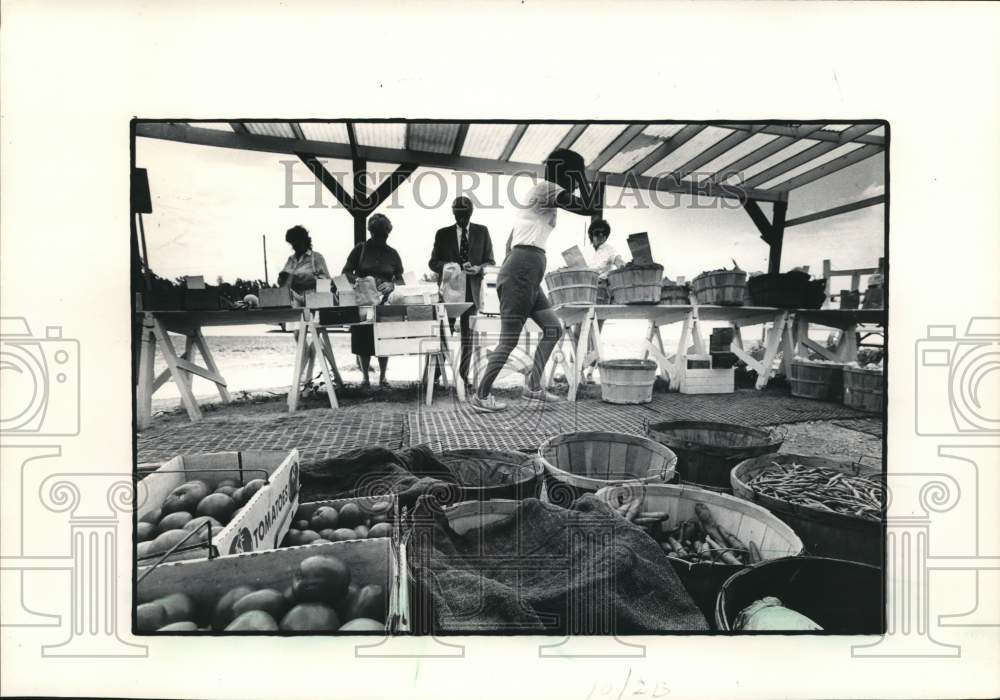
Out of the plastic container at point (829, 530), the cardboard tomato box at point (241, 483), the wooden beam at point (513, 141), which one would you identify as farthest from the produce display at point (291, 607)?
the wooden beam at point (513, 141)

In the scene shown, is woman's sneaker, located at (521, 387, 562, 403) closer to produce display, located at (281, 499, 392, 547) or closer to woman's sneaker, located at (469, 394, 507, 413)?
woman's sneaker, located at (469, 394, 507, 413)

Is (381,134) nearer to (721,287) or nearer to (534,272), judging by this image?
(534,272)

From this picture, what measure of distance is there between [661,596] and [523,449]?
726mm

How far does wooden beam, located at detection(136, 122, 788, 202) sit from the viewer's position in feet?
5.34

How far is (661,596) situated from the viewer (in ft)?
4.96

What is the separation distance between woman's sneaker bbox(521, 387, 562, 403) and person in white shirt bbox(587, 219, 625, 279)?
1.88 ft

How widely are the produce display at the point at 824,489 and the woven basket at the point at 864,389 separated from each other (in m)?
0.30

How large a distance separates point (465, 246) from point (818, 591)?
73.7 inches

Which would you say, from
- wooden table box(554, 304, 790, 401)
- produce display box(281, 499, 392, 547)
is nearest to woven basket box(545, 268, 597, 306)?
wooden table box(554, 304, 790, 401)

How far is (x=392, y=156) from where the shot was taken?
1665 millimetres

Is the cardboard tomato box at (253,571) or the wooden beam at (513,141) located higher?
the wooden beam at (513,141)

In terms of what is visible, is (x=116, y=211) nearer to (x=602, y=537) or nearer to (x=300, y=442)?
(x=300, y=442)

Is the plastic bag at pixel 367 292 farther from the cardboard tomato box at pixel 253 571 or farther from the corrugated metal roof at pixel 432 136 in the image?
the cardboard tomato box at pixel 253 571

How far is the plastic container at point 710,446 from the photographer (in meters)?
1.83
